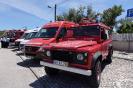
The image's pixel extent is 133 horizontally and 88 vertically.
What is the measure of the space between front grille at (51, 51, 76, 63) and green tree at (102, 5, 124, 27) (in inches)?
1230

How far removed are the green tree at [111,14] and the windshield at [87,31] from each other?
2918cm

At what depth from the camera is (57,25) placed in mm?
12406

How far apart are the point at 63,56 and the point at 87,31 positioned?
2240 millimetres

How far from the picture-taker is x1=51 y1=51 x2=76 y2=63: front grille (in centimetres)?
723

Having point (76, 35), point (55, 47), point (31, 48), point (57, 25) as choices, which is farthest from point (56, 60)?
point (57, 25)

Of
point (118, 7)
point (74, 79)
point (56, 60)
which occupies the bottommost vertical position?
point (74, 79)

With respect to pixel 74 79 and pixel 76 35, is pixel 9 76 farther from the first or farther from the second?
pixel 76 35

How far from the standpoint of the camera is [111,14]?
125ft

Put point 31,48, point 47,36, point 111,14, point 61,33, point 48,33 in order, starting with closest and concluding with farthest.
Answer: point 31,48 < point 61,33 < point 47,36 < point 48,33 < point 111,14

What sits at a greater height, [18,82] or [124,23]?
[124,23]

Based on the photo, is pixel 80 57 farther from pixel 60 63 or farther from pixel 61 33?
pixel 61 33

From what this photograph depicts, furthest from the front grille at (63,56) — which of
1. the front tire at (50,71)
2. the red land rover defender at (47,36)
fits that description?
the red land rover defender at (47,36)

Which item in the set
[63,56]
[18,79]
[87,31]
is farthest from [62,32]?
[63,56]

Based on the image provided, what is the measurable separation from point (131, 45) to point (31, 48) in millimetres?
11048
